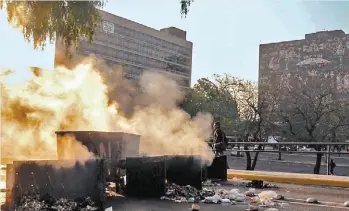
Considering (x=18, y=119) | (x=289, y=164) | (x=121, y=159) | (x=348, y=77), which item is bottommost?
(x=289, y=164)

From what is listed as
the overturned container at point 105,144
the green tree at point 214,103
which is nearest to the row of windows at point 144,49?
the green tree at point 214,103

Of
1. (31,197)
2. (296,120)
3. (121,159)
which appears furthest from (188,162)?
(296,120)

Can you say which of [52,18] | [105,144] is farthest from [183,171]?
[52,18]

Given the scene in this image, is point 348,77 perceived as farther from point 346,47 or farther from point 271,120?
point 271,120

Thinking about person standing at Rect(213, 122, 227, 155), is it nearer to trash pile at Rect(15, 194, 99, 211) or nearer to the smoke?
the smoke

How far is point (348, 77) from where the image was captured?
7812 cm

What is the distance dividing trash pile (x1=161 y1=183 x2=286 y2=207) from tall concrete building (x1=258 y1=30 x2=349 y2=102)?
67.1 metres

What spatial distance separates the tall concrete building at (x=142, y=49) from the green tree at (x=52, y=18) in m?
63.6

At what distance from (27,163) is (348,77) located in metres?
80.4

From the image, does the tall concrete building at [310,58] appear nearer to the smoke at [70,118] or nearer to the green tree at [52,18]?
the smoke at [70,118]

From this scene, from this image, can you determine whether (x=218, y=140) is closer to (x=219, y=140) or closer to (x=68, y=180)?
(x=219, y=140)

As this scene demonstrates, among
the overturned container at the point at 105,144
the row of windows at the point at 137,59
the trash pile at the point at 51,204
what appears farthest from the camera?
the row of windows at the point at 137,59

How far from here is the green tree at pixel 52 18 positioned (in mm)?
8180

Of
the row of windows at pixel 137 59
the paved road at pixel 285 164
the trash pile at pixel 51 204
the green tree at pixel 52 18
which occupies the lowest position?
the paved road at pixel 285 164
